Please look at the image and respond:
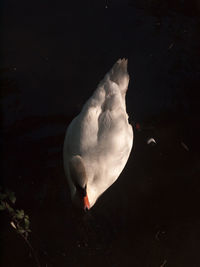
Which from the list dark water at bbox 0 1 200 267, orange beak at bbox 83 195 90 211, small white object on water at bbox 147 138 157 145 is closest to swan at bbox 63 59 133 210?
orange beak at bbox 83 195 90 211

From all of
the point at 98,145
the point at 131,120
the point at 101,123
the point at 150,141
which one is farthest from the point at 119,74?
the point at 98,145

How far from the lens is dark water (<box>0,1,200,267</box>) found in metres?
4.11

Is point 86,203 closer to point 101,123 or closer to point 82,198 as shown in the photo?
point 82,198

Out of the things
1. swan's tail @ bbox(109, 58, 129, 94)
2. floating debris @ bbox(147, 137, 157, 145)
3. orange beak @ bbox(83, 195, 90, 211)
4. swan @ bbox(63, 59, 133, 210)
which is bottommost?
floating debris @ bbox(147, 137, 157, 145)

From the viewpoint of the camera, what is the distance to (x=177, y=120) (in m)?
5.13

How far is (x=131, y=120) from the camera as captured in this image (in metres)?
5.17

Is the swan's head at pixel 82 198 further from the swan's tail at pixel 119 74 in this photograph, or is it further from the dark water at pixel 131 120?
the swan's tail at pixel 119 74

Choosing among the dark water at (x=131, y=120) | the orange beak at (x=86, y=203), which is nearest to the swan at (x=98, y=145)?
the orange beak at (x=86, y=203)

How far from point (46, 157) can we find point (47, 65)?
1.61 meters

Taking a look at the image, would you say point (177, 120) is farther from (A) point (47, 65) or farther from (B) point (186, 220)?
(A) point (47, 65)

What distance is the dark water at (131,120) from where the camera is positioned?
4109 mm

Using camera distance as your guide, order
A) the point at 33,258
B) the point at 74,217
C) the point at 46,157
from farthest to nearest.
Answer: the point at 46,157 → the point at 74,217 → the point at 33,258

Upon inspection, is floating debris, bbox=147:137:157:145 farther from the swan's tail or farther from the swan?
the swan's tail

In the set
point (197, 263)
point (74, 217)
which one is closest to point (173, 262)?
point (197, 263)
